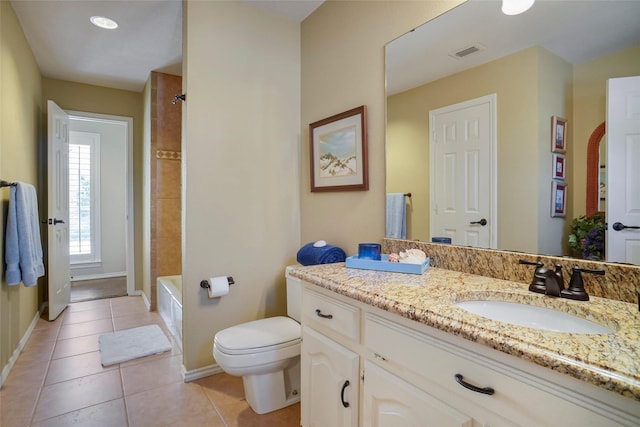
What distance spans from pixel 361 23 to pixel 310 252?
55.4 inches

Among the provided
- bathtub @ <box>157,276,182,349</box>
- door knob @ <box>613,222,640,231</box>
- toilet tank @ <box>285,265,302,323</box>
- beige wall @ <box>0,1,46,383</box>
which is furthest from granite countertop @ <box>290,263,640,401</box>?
beige wall @ <box>0,1,46,383</box>

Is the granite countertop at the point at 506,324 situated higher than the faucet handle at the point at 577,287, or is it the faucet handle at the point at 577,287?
the faucet handle at the point at 577,287

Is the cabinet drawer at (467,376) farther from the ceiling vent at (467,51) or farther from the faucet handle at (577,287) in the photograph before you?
the ceiling vent at (467,51)

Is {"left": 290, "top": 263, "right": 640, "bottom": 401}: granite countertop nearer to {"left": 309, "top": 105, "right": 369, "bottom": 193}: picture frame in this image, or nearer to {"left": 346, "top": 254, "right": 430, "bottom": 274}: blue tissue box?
{"left": 346, "top": 254, "right": 430, "bottom": 274}: blue tissue box

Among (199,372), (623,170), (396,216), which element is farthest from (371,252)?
(199,372)

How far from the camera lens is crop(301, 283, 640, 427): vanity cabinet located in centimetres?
64

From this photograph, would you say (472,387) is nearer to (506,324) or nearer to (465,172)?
(506,324)

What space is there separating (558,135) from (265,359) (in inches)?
63.2

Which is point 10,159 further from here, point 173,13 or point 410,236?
point 410,236

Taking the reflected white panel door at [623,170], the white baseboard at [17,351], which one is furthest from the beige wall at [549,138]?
the white baseboard at [17,351]

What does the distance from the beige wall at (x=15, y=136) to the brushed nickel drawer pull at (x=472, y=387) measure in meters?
2.69

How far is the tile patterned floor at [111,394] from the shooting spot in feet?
5.68

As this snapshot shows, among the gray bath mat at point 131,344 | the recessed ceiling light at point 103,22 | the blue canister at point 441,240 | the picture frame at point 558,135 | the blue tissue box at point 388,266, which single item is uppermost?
the recessed ceiling light at point 103,22

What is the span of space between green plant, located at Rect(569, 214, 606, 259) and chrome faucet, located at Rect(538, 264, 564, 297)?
122mm
